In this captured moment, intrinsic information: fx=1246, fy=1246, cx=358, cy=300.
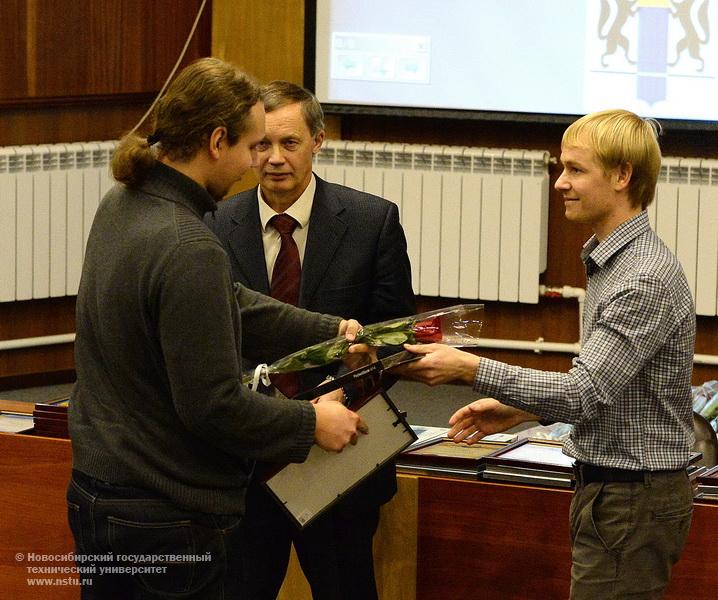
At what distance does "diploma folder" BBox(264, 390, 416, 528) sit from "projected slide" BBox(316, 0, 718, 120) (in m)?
3.58

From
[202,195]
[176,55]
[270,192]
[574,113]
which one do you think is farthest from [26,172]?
[202,195]

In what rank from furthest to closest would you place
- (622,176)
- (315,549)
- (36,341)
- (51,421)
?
(36,341) < (51,421) < (315,549) < (622,176)

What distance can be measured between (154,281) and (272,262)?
0.91 m

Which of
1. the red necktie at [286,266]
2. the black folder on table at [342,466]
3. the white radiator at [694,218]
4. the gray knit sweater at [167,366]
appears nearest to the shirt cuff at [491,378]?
the black folder on table at [342,466]

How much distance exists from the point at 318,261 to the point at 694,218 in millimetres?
3308

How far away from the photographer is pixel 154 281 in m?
1.97

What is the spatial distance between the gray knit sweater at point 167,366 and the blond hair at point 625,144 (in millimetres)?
710

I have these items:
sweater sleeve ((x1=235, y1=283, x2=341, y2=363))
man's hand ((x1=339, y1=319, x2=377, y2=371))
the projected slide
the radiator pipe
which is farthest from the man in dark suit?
the radiator pipe

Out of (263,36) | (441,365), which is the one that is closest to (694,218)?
(263,36)

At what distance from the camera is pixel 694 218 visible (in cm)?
568

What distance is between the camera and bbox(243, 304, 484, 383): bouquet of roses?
2.41 metres

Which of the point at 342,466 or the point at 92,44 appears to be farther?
the point at 92,44

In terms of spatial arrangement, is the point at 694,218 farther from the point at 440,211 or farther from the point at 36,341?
the point at 36,341

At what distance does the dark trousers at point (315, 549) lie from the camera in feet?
8.73
